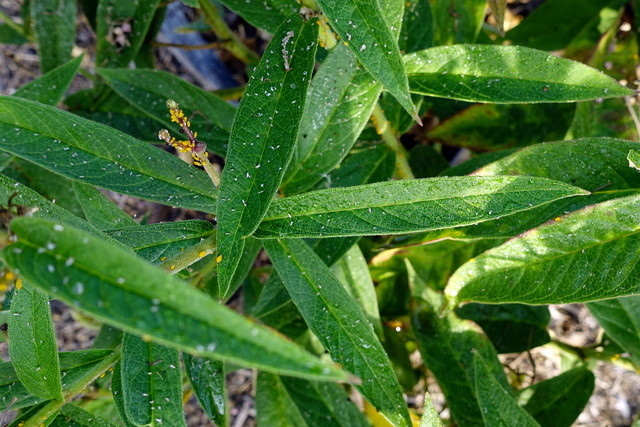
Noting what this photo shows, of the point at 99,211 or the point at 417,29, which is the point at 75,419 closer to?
the point at 99,211

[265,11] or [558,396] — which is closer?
[265,11]

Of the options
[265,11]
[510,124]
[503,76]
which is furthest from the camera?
[510,124]

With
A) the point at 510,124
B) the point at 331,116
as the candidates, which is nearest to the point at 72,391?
the point at 331,116

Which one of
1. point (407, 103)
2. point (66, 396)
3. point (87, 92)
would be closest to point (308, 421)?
point (66, 396)

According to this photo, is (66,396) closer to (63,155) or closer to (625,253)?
(63,155)

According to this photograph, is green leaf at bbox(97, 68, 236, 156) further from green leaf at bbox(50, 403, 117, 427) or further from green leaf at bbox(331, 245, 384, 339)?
green leaf at bbox(50, 403, 117, 427)

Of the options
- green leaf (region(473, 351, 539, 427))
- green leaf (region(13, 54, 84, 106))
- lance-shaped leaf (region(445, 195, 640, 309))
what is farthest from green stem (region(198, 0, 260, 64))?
green leaf (region(473, 351, 539, 427))
